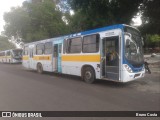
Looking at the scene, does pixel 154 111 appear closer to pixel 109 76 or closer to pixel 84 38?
pixel 109 76

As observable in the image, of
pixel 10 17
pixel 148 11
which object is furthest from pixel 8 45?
pixel 148 11

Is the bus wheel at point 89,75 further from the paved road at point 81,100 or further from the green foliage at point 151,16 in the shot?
the green foliage at point 151,16

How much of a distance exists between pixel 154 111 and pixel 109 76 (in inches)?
155

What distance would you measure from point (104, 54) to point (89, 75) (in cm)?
157

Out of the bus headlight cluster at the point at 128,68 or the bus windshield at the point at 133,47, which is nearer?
the bus headlight cluster at the point at 128,68

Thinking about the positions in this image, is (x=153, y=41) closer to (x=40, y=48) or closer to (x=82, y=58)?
(x=40, y=48)

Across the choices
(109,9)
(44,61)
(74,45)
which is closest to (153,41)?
(109,9)

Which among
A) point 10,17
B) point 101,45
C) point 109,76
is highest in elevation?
point 10,17

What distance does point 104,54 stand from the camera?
991 centimetres

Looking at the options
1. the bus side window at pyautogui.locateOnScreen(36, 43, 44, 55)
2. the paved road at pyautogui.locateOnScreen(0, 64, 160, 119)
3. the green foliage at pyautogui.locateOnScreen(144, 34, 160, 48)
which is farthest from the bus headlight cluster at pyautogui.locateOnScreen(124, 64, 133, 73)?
the green foliage at pyautogui.locateOnScreen(144, 34, 160, 48)

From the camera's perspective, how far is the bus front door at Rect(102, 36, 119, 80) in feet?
30.7

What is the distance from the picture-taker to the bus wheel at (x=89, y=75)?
413 inches

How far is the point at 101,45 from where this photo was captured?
9898 millimetres

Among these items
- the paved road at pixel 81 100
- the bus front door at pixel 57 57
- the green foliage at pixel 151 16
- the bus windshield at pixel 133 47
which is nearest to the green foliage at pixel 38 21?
the green foliage at pixel 151 16
